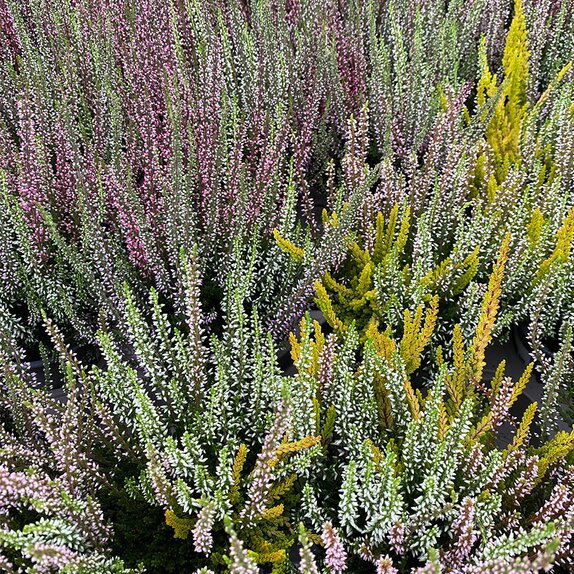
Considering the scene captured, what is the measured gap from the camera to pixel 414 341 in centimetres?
153

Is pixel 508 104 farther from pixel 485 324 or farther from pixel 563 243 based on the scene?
pixel 485 324

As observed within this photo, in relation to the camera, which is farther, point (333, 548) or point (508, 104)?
point (508, 104)

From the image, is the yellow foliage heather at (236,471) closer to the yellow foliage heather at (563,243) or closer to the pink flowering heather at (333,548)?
the pink flowering heather at (333,548)

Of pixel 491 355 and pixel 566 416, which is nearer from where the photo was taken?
pixel 566 416

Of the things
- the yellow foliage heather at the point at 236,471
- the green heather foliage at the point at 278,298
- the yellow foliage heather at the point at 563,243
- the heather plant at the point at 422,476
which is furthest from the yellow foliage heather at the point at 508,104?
the yellow foliage heather at the point at 236,471

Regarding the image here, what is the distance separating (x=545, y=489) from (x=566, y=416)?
32 centimetres

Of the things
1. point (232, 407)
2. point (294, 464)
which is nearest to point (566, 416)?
point (294, 464)

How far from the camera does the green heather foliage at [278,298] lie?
1.19 meters

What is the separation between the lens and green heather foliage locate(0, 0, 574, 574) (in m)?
1.19

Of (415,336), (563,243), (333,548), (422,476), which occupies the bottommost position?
(422,476)

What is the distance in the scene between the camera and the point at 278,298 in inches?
74.4

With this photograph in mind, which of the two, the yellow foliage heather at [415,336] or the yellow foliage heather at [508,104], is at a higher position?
the yellow foliage heather at [508,104]

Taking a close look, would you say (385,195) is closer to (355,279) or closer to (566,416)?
(355,279)

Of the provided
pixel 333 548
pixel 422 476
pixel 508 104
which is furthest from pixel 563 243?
pixel 333 548
